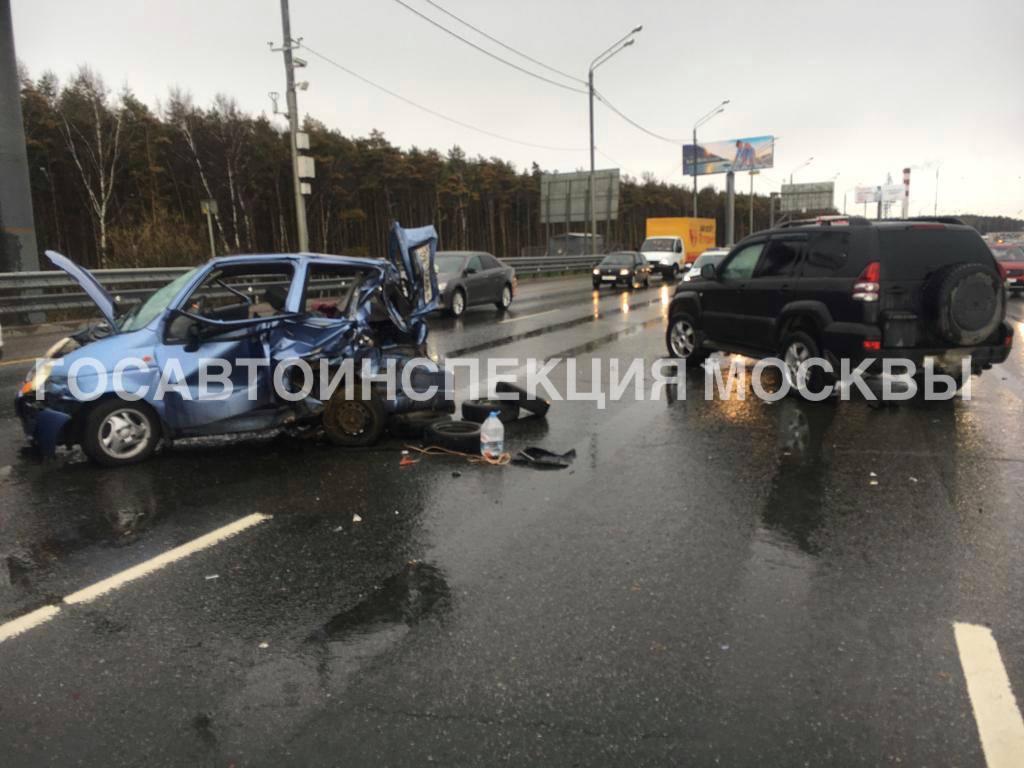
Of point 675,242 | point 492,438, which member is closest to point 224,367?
point 492,438

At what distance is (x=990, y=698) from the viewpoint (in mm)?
2760

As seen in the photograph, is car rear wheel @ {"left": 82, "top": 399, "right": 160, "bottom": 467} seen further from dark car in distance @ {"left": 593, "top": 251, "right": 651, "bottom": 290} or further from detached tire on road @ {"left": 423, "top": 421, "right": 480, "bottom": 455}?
dark car in distance @ {"left": 593, "top": 251, "right": 651, "bottom": 290}

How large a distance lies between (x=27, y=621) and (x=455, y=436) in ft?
11.1

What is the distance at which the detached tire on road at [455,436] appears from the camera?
244 inches

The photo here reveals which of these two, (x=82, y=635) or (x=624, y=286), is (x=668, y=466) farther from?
(x=624, y=286)

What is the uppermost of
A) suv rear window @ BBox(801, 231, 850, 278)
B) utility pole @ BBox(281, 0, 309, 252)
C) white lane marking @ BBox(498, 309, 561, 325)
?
utility pole @ BBox(281, 0, 309, 252)

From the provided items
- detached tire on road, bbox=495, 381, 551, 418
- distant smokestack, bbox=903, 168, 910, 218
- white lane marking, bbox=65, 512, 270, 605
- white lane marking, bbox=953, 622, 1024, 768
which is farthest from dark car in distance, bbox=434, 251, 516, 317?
distant smokestack, bbox=903, 168, 910, 218

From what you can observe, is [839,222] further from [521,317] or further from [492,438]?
[521,317]

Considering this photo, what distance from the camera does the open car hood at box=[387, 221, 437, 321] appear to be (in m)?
7.42

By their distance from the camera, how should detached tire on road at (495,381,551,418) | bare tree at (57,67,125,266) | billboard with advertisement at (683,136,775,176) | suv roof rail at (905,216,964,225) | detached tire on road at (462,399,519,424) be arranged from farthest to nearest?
billboard with advertisement at (683,136,775,176) < bare tree at (57,67,125,266) < suv roof rail at (905,216,964,225) < detached tire on road at (495,381,551,418) < detached tire on road at (462,399,519,424)

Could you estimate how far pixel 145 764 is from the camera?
244cm

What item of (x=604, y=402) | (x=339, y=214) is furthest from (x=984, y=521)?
(x=339, y=214)

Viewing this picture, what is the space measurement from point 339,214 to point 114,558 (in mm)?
57555

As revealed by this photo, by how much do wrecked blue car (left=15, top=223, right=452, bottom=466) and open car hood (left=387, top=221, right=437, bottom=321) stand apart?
1.04ft
